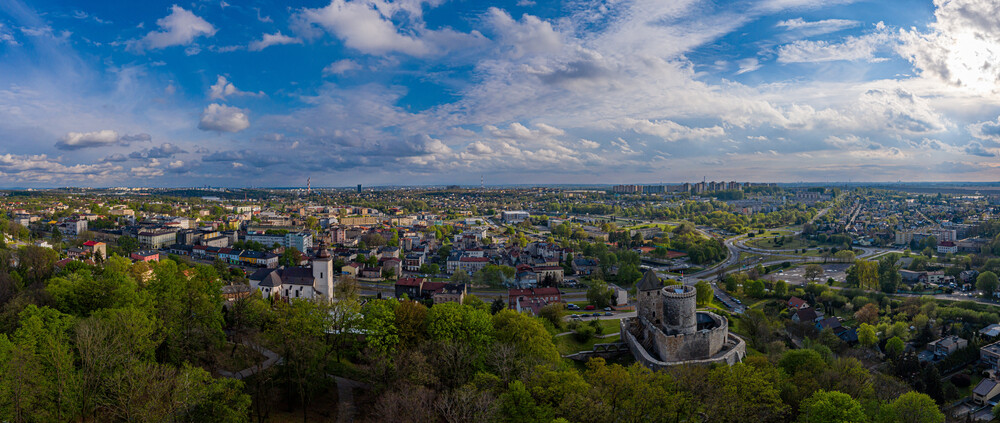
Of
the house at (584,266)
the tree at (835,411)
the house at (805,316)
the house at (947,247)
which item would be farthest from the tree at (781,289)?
the house at (947,247)

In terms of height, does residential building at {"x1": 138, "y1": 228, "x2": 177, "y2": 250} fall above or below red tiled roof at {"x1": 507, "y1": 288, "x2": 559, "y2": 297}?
above

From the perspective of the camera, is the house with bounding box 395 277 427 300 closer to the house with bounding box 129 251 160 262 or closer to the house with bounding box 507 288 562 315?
the house with bounding box 507 288 562 315

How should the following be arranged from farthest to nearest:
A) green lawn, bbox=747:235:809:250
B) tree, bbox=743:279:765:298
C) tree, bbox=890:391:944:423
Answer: green lawn, bbox=747:235:809:250
tree, bbox=743:279:765:298
tree, bbox=890:391:944:423

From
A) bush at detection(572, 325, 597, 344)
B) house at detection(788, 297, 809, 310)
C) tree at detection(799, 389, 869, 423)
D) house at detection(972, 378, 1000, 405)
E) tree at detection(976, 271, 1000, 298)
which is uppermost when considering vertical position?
tree at detection(799, 389, 869, 423)

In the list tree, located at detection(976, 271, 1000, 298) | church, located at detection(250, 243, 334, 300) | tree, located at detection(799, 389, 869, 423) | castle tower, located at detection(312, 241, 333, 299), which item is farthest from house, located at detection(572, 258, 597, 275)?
tree, located at detection(799, 389, 869, 423)

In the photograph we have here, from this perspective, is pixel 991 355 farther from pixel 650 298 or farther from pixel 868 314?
pixel 650 298

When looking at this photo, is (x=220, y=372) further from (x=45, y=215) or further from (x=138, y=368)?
(x=45, y=215)

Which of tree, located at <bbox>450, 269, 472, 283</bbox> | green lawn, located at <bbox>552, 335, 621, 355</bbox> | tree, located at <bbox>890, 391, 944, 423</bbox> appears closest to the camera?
tree, located at <bbox>890, 391, 944, 423</bbox>

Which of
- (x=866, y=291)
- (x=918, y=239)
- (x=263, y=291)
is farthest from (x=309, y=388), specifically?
(x=918, y=239)
